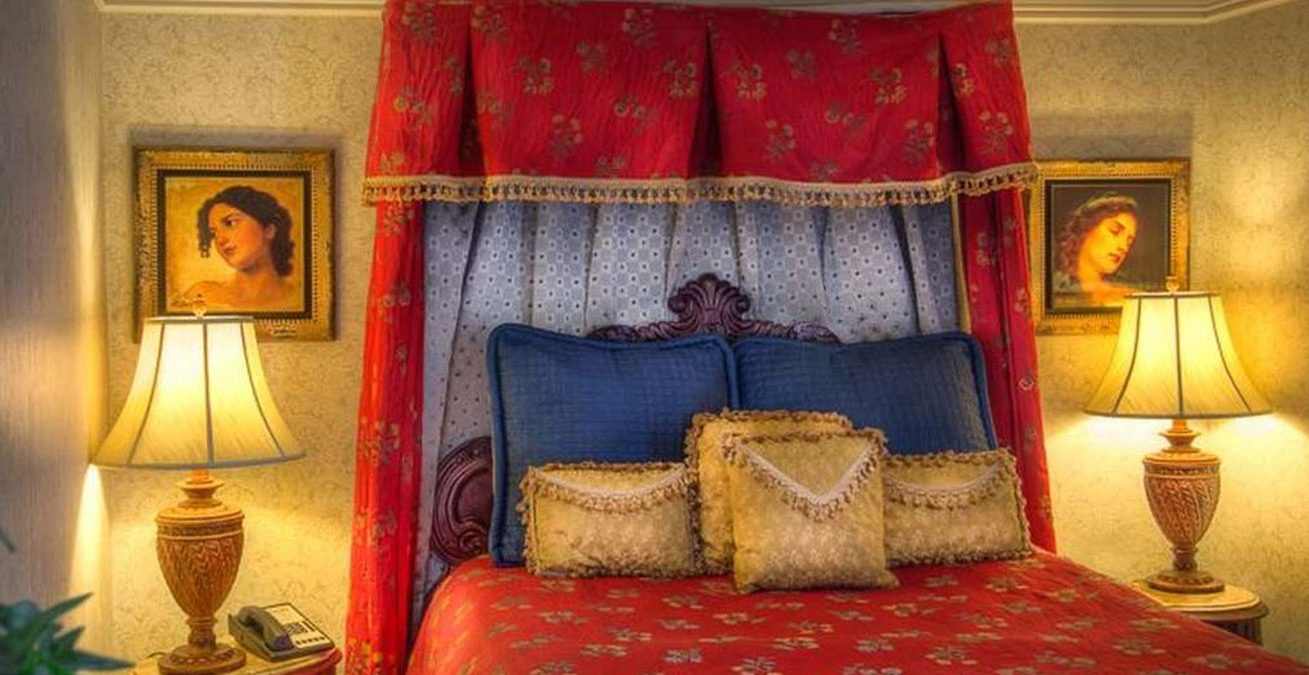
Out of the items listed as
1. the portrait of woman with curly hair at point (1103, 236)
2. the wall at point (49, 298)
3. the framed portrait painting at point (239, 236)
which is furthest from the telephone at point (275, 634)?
the portrait of woman with curly hair at point (1103, 236)

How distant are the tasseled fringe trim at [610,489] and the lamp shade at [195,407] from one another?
1.93 ft

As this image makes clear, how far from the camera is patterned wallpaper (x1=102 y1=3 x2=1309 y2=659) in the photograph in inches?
146

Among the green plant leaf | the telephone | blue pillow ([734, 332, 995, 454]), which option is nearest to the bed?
the telephone

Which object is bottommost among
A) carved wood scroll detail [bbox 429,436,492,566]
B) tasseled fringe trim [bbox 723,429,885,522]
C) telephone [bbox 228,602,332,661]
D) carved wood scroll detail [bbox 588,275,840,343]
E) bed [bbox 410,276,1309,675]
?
telephone [bbox 228,602,332,661]

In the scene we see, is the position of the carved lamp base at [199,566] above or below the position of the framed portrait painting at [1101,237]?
below

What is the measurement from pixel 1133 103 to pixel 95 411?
3.05 meters

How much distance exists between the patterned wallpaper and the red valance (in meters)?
0.36

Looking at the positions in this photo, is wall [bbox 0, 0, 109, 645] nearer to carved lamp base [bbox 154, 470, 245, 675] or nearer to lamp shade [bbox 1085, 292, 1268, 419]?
carved lamp base [bbox 154, 470, 245, 675]

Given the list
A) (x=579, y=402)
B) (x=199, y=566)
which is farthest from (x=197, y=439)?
(x=579, y=402)

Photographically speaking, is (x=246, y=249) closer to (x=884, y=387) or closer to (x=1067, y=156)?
(x=884, y=387)

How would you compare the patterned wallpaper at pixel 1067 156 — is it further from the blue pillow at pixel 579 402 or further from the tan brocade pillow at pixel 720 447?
the tan brocade pillow at pixel 720 447

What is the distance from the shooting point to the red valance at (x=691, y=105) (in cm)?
353

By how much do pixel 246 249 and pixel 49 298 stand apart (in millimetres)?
910

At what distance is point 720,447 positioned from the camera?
3.25 m
